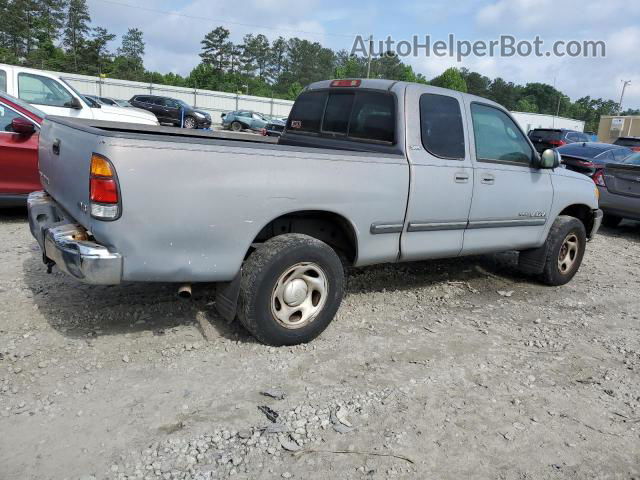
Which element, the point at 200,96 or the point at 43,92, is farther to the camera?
the point at 200,96

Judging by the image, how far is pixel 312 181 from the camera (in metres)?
3.56

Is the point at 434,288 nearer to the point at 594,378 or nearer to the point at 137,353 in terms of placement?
the point at 594,378

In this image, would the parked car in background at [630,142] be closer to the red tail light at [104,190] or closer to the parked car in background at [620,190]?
the parked car in background at [620,190]

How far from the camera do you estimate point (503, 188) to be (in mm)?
4898

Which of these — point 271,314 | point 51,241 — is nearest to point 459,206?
point 271,314

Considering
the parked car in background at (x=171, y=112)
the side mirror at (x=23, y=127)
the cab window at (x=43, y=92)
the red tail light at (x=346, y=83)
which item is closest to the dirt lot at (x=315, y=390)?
the red tail light at (x=346, y=83)

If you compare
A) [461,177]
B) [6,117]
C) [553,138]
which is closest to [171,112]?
[553,138]

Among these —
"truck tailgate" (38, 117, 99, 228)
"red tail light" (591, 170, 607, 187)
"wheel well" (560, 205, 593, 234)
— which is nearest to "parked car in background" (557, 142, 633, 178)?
"red tail light" (591, 170, 607, 187)

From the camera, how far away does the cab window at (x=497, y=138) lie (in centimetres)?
476

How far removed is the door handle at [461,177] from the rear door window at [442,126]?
15cm

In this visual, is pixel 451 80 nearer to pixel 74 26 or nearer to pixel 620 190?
pixel 74 26

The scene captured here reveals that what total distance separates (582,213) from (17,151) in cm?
675

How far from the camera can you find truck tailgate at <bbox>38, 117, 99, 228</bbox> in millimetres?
3105

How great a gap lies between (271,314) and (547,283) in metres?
3.61
